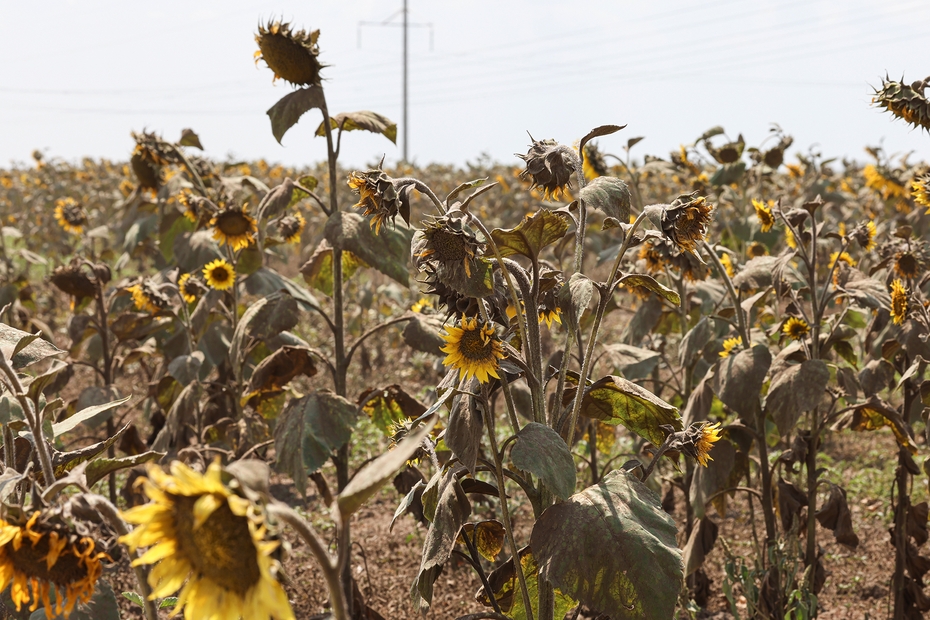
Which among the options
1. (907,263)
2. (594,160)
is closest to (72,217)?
(594,160)

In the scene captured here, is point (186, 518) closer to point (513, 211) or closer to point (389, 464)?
point (389, 464)

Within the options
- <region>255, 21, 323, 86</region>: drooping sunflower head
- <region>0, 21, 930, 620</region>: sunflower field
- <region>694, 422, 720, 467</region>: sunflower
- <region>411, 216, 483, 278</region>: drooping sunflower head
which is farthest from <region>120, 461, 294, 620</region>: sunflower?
<region>255, 21, 323, 86</region>: drooping sunflower head

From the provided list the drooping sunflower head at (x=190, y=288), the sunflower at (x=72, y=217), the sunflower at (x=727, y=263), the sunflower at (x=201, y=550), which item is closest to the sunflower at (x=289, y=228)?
the drooping sunflower head at (x=190, y=288)

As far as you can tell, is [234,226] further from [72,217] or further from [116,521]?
[72,217]

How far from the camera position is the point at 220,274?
3.02 m

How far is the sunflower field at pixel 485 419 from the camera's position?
38.3 inches

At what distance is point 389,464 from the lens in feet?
2.43

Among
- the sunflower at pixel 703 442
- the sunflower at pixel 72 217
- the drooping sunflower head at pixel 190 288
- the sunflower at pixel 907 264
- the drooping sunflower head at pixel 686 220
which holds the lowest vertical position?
the sunflower at pixel 703 442

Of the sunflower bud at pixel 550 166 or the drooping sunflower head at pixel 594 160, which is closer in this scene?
the sunflower bud at pixel 550 166

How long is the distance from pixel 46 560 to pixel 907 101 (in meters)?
2.02

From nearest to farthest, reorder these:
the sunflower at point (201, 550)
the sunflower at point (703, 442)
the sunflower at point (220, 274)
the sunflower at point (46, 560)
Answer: the sunflower at point (201, 550)
the sunflower at point (46, 560)
the sunflower at point (703, 442)
the sunflower at point (220, 274)

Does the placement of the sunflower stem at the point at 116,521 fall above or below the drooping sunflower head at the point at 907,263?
below

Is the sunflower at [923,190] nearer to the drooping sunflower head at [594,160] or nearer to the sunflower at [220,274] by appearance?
the drooping sunflower head at [594,160]

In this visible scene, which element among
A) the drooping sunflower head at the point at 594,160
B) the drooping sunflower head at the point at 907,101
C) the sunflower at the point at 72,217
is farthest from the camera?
the sunflower at the point at 72,217
